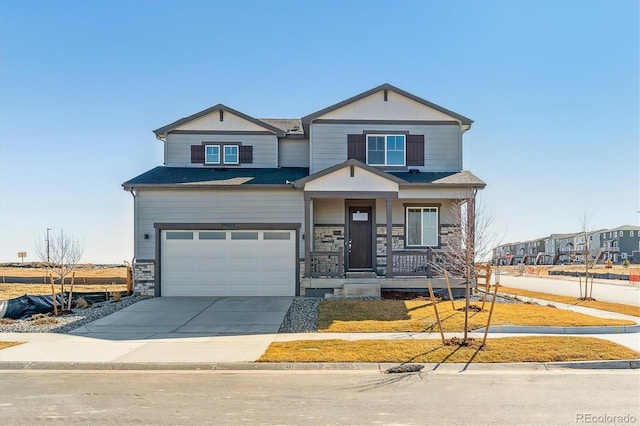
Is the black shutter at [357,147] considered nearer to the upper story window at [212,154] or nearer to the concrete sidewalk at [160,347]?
the upper story window at [212,154]

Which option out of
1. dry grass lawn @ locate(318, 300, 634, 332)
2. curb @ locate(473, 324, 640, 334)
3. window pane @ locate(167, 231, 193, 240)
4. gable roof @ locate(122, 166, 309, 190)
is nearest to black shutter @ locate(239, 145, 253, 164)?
gable roof @ locate(122, 166, 309, 190)

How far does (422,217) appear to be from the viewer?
1928 cm

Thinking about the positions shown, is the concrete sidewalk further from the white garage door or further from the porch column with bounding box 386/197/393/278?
the porch column with bounding box 386/197/393/278

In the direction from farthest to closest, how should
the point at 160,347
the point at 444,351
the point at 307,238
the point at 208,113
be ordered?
1. the point at 208,113
2. the point at 307,238
3. the point at 160,347
4. the point at 444,351

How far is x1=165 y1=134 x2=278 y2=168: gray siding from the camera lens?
66.8 feet

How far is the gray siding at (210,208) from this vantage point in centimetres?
1834

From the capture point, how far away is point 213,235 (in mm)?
18406

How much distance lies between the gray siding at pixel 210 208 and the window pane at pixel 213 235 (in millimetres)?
434

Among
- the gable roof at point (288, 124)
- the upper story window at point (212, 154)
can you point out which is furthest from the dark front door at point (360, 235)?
the upper story window at point (212, 154)

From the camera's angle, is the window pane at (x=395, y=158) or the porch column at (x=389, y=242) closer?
the porch column at (x=389, y=242)

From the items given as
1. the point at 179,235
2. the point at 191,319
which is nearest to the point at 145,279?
the point at 179,235

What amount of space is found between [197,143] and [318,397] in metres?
15.2

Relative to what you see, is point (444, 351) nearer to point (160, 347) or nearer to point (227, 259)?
point (160, 347)

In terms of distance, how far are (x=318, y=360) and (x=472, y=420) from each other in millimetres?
3691
